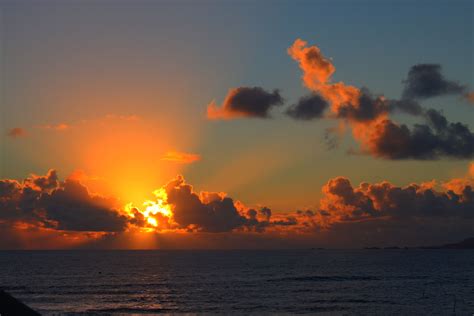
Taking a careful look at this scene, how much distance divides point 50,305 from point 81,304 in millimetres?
4662

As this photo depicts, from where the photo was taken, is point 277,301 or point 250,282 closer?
point 277,301

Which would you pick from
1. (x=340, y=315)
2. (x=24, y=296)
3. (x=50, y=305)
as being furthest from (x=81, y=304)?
(x=340, y=315)

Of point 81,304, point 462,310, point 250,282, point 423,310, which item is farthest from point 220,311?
point 250,282

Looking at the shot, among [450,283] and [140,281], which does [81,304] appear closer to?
[140,281]

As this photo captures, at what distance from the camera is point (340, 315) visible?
74500 mm

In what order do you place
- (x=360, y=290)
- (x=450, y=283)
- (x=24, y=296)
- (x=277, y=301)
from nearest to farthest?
(x=277, y=301) → (x=24, y=296) → (x=360, y=290) → (x=450, y=283)

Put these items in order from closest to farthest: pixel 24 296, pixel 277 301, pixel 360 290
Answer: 1. pixel 277 301
2. pixel 24 296
3. pixel 360 290

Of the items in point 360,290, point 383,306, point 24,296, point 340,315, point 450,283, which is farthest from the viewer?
point 450,283

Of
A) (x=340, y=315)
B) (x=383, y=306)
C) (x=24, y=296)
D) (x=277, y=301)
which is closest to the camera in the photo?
(x=340, y=315)

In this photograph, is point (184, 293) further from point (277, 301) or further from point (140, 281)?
point (140, 281)

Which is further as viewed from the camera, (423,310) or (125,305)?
(125,305)

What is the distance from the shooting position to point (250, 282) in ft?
427

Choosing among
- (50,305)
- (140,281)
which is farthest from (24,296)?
(140,281)

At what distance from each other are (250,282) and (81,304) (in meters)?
52.5
